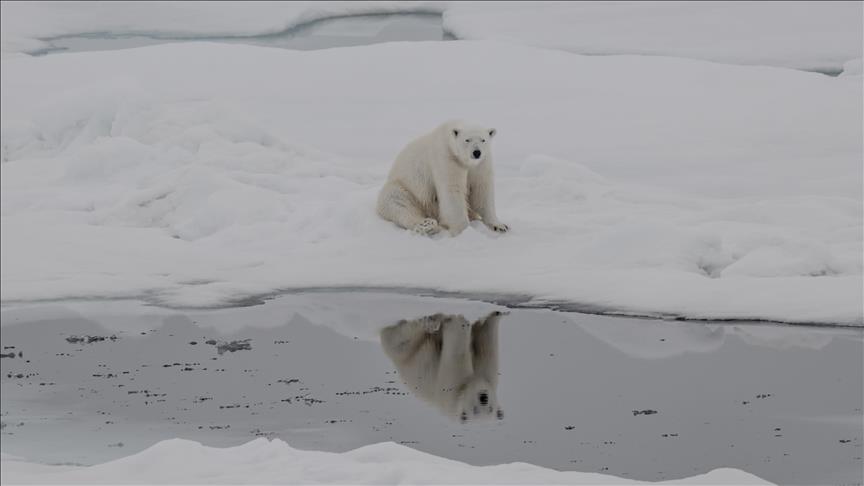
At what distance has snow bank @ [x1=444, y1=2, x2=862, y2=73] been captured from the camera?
17031 millimetres

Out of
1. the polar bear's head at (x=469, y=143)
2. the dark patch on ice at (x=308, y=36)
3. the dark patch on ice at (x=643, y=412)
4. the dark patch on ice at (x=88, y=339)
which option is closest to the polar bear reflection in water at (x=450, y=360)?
the dark patch on ice at (x=643, y=412)

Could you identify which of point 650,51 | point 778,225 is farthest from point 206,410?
point 650,51

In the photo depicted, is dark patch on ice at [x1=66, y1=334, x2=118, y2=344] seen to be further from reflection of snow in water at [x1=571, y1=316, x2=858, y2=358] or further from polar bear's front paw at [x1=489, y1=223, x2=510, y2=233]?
polar bear's front paw at [x1=489, y1=223, x2=510, y2=233]

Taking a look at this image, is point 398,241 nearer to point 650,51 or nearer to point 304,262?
point 304,262

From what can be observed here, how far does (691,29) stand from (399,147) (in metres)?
8.12

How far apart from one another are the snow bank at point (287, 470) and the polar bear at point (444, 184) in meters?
3.80

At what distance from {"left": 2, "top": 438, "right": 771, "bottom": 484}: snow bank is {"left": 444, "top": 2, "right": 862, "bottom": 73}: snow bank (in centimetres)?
1319

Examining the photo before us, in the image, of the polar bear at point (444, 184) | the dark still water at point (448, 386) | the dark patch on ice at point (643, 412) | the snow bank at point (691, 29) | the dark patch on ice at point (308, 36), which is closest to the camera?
the dark still water at point (448, 386)

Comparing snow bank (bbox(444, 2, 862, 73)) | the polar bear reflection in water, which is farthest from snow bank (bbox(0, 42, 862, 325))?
snow bank (bbox(444, 2, 862, 73))

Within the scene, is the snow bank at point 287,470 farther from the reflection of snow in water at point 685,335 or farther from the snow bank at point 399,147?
the snow bank at point 399,147

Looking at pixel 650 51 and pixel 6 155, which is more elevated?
pixel 650 51

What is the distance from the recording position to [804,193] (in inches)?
401

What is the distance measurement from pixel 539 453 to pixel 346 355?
5.88 feet

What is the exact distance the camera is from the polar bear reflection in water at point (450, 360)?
5410 millimetres
